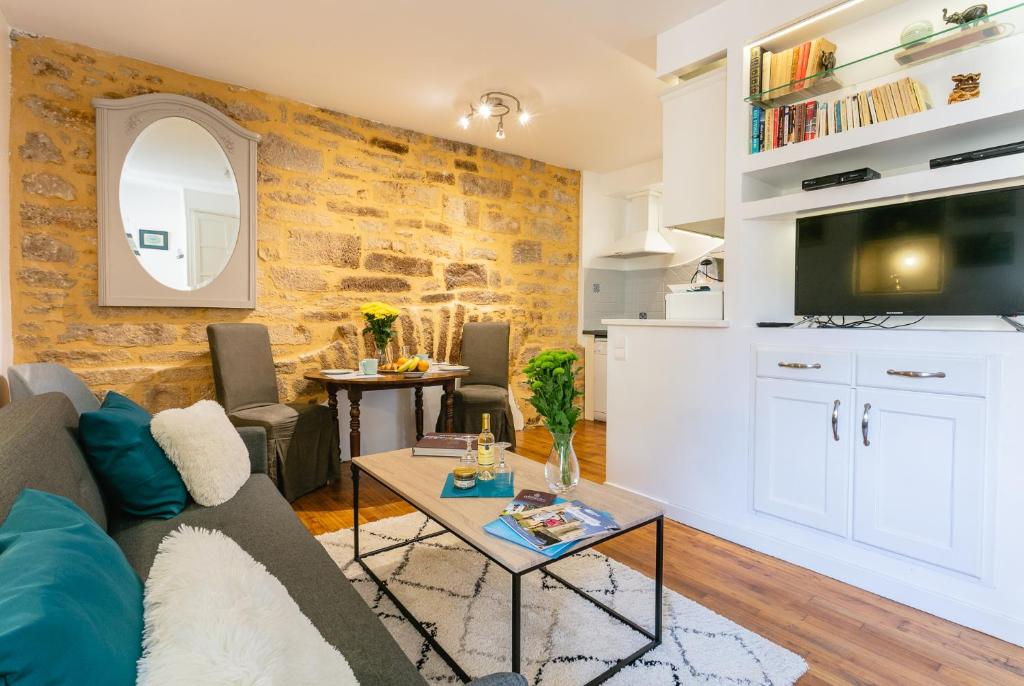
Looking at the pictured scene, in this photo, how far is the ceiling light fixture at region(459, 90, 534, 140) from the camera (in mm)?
3696

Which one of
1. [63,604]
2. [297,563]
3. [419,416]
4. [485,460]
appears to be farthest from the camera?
[419,416]

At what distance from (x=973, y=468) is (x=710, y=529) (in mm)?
1142

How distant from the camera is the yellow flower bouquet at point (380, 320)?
374 cm

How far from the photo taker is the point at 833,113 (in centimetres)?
233

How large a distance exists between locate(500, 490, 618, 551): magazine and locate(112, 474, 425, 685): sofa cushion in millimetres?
475

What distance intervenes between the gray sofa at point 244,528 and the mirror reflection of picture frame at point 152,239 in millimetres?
1846

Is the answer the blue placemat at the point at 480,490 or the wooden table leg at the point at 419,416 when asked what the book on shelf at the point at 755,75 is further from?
the wooden table leg at the point at 419,416

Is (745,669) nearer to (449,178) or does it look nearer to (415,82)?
(415,82)

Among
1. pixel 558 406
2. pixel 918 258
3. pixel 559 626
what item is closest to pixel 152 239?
pixel 558 406

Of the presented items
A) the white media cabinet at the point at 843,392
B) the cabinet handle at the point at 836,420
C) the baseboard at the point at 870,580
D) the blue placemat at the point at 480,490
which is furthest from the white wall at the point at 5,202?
the cabinet handle at the point at 836,420

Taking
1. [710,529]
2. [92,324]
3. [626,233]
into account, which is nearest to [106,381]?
[92,324]

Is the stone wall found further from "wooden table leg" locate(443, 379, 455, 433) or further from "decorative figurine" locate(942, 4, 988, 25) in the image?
"decorative figurine" locate(942, 4, 988, 25)

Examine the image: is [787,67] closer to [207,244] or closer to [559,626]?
[559,626]

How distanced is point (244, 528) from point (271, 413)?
158 centimetres
